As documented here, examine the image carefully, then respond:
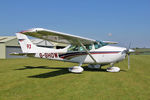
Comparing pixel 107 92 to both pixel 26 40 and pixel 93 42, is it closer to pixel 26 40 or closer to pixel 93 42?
pixel 93 42

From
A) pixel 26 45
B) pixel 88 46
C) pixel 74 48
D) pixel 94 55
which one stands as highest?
pixel 26 45

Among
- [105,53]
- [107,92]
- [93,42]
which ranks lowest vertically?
[107,92]

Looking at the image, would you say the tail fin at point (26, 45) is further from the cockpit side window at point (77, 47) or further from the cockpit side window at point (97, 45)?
the cockpit side window at point (97, 45)

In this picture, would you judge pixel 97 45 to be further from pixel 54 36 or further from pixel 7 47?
pixel 7 47

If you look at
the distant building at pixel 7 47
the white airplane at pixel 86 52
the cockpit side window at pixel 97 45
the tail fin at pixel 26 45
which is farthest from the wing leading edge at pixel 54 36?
the distant building at pixel 7 47

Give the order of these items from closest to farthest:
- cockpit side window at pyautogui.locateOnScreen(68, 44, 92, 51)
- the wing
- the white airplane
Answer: the wing → the white airplane → cockpit side window at pyautogui.locateOnScreen(68, 44, 92, 51)

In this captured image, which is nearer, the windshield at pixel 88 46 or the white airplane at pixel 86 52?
the white airplane at pixel 86 52

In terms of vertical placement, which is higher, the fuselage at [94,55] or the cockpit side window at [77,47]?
the cockpit side window at [77,47]

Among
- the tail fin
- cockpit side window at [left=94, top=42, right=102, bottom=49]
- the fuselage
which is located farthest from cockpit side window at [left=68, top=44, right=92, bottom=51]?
the tail fin

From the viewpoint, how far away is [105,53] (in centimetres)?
975

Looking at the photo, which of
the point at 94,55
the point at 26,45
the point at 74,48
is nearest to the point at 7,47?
the point at 26,45

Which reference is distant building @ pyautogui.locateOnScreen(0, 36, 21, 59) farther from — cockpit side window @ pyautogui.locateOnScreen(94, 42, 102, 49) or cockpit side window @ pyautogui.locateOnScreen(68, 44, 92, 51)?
cockpit side window @ pyautogui.locateOnScreen(94, 42, 102, 49)

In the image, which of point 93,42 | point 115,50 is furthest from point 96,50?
point 115,50

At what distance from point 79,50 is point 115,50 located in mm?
2545
